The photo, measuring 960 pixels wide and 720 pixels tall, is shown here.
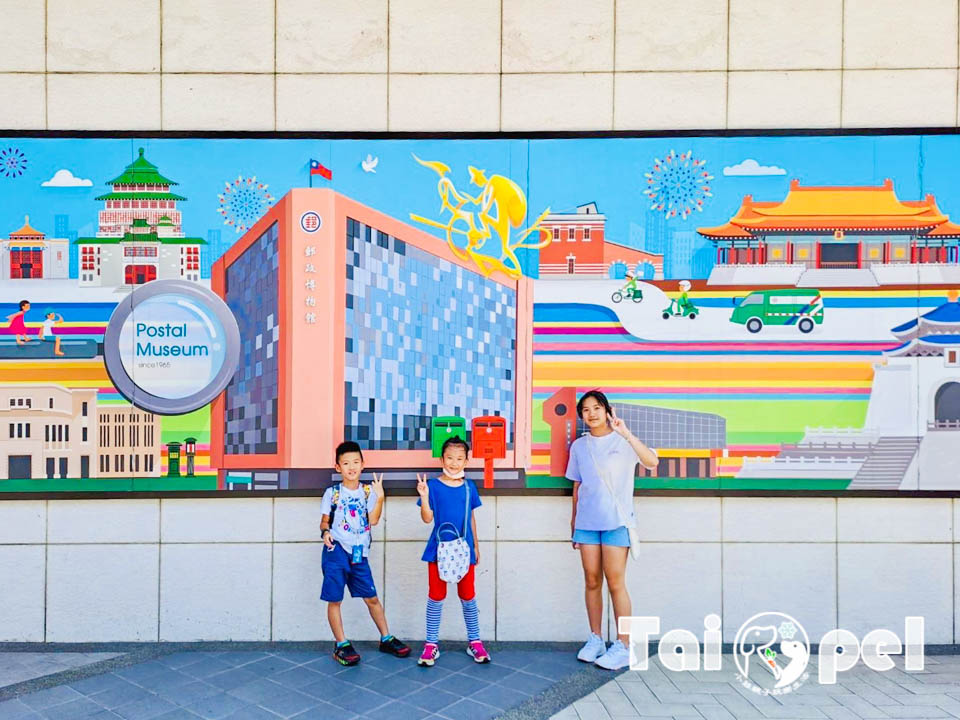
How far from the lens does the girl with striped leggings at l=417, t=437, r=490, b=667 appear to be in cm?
461

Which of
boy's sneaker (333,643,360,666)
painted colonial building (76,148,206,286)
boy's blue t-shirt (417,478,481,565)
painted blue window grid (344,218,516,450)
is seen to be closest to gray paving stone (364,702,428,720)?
boy's sneaker (333,643,360,666)

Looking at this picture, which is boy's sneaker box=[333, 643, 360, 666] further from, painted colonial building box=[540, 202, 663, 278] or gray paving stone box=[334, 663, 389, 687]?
painted colonial building box=[540, 202, 663, 278]

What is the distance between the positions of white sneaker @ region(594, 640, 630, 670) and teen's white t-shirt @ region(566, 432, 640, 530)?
2.67 feet

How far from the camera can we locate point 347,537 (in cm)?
462

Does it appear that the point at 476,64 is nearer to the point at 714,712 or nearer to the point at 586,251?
the point at 586,251

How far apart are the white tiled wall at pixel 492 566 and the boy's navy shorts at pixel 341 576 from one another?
0.36 meters

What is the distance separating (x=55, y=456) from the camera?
16.5ft

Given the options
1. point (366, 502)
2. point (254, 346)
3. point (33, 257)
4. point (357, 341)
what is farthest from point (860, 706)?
point (33, 257)

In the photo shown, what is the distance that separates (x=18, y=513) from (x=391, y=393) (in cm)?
277

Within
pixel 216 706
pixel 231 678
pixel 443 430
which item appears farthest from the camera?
pixel 443 430

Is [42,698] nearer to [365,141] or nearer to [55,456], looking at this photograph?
[55,456]

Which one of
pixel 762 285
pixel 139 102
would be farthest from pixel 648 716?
pixel 139 102

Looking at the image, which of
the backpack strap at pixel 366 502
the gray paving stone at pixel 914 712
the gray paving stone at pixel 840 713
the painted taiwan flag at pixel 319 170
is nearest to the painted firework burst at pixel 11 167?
the painted taiwan flag at pixel 319 170

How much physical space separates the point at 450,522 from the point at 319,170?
262cm
